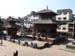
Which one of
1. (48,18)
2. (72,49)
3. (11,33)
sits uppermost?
(48,18)

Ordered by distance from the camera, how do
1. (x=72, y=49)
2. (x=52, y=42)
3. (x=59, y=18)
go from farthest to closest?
(x=59, y=18) < (x=52, y=42) < (x=72, y=49)

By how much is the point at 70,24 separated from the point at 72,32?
356cm

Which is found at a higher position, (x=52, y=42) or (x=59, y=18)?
(x=59, y=18)

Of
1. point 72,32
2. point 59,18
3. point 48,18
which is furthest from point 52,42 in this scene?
point 59,18

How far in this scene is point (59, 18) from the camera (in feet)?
166

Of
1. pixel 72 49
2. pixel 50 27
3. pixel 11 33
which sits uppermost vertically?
pixel 50 27

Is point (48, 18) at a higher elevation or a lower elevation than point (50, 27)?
higher

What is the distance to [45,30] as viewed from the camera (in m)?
24.3

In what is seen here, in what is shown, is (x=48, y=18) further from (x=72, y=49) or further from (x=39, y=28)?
(x=72, y=49)

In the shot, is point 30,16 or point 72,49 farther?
point 30,16

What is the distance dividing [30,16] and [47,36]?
3428 cm

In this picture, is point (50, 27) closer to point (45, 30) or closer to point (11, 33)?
point (45, 30)

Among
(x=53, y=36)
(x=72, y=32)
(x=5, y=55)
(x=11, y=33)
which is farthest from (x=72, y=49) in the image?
(x=72, y=32)

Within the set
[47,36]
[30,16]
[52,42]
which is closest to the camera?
[52,42]
